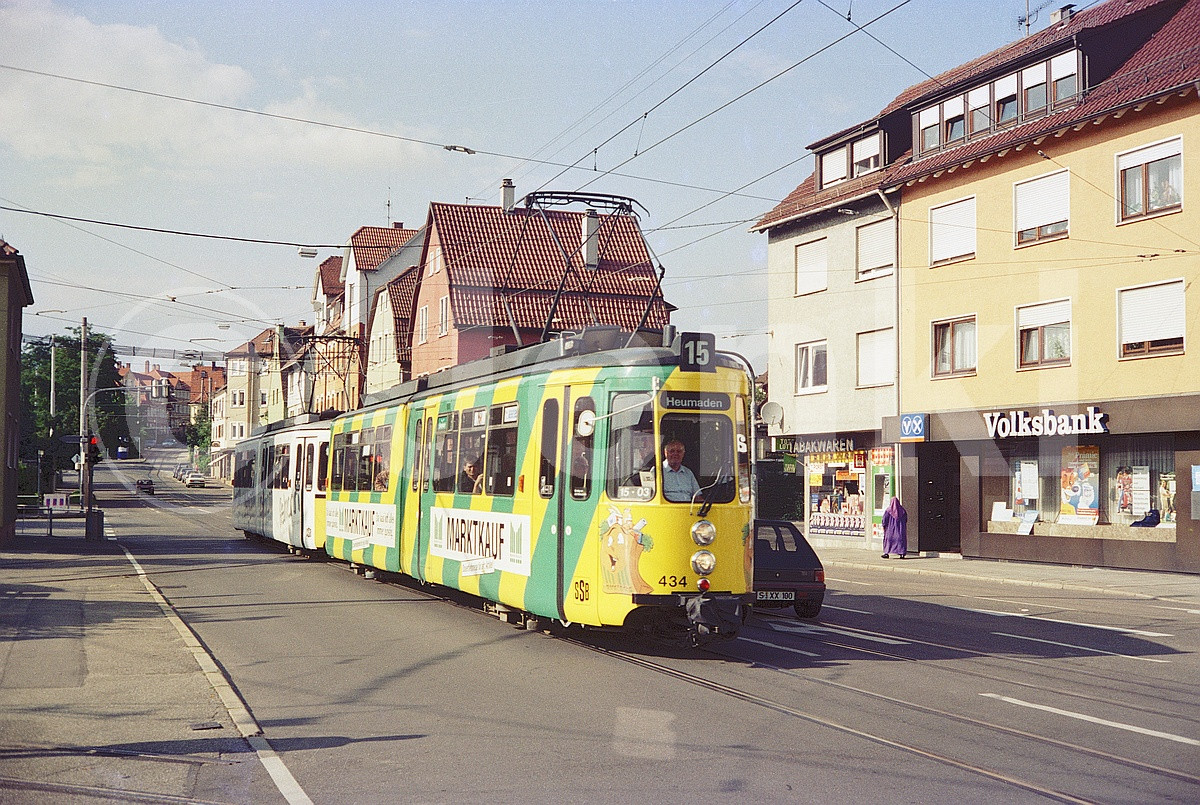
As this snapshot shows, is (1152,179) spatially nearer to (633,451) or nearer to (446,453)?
(446,453)

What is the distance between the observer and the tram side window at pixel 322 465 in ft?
82.5

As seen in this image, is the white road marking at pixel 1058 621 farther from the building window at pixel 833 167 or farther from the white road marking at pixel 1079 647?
the building window at pixel 833 167

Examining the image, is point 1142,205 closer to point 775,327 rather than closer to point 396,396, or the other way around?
point 775,327

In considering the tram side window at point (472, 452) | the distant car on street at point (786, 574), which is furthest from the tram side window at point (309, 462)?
the distant car on street at point (786, 574)

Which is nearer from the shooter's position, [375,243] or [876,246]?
[876,246]

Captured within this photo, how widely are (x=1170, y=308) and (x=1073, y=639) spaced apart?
1344 centimetres

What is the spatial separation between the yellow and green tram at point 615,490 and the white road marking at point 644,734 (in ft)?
8.24

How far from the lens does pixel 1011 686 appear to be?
1061 cm

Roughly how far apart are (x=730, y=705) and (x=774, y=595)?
21.4ft

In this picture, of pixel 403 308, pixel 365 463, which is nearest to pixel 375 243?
pixel 403 308

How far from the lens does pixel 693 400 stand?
12.1m

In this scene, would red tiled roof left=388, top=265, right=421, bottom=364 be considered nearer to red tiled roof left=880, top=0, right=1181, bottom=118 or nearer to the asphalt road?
red tiled roof left=880, top=0, right=1181, bottom=118

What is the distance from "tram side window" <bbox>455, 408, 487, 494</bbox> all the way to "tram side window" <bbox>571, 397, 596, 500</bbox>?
104 inches

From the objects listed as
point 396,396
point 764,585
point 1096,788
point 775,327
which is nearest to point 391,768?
point 1096,788
